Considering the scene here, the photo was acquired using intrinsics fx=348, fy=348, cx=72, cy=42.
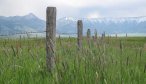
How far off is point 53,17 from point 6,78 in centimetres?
271

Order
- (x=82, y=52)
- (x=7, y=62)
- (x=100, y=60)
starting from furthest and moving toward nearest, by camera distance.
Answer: (x=7, y=62)
(x=82, y=52)
(x=100, y=60)

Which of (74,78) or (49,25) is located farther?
(49,25)

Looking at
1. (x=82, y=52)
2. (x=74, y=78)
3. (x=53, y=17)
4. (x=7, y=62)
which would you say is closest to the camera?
(x=74, y=78)

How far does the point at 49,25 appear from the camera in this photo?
29.1 feet

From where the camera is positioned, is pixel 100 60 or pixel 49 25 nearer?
pixel 100 60

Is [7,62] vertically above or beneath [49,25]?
beneath

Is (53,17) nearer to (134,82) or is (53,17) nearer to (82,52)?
(82,52)

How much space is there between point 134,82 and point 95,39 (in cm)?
104

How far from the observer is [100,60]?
5.05 metres

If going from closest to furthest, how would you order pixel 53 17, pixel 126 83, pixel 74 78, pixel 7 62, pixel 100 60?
pixel 100 60
pixel 74 78
pixel 126 83
pixel 7 62
pixel 53 17

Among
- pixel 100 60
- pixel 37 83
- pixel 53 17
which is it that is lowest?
pixel 37 83

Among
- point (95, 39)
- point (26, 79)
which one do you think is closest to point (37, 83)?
point (26, 79)

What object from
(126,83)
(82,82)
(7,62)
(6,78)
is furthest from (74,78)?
(7,62)

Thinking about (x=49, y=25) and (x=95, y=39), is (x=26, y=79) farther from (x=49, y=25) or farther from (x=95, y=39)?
(x=49, y=25)
